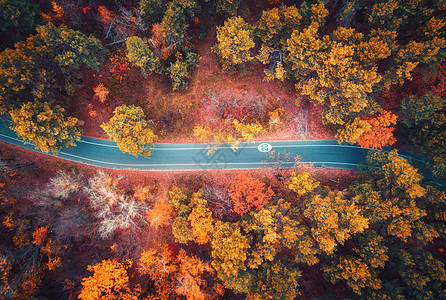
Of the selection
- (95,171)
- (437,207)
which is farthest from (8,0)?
(437,207)

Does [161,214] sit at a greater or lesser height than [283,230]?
greater

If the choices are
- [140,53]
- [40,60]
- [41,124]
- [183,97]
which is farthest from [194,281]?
[40,60]

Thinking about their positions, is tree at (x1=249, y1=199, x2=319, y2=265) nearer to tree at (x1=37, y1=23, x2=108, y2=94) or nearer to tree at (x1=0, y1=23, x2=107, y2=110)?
tree at (x1=37, y1=23, x2=108, y2=94)

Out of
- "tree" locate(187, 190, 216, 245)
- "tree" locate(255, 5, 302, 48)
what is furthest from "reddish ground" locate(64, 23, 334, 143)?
"tree" locate(187, 190, 216, 245)

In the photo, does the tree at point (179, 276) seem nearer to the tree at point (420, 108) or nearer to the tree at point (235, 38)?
the tree at point (235, 38)

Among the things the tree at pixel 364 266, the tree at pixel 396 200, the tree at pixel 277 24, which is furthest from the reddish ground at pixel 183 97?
the tree at pixel 364 266

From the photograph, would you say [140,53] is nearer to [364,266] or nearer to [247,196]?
[247,196]
